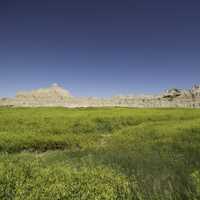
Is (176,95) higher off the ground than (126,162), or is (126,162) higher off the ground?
(176,95)

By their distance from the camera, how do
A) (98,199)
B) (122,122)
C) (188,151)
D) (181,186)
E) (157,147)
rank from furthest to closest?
(122,122) < (157,147) < (188,151) < (181,186) < (98,199)

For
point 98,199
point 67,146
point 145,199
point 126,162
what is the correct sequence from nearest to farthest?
1. point 98,199
2. point 145,199
3. point 126,162
4. point 67,146

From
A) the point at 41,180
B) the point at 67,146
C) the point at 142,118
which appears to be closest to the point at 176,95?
the point at 142,118

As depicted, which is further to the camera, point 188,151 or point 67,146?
point 67,146

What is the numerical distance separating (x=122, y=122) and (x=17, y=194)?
2003 centimetres

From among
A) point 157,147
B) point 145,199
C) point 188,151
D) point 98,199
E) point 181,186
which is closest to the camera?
point 98,199

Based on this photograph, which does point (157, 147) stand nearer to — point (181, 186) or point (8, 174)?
point (181, 186)

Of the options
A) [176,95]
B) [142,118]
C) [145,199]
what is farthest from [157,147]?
[176,95]

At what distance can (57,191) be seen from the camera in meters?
4.75

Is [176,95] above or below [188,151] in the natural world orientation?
above

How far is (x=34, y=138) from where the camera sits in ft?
43.7

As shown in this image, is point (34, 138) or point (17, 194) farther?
point (34, 138)

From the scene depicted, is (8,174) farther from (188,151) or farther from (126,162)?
(188,151)

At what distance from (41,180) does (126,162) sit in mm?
3492
